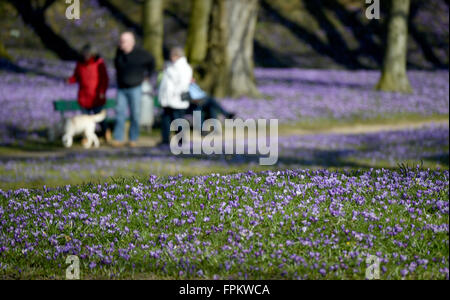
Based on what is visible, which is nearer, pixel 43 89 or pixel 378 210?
pixel 378 210

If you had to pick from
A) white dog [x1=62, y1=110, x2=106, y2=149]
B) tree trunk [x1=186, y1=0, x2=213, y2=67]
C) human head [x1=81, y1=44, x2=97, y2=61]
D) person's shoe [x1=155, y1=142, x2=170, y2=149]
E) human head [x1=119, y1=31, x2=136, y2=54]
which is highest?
tree trunk [x1=186, y1=0, x2=213, y2=67]

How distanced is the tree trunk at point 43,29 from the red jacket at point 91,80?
23730 millimetres

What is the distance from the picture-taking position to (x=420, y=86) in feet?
105

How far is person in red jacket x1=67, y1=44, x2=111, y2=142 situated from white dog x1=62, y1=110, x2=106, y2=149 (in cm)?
31

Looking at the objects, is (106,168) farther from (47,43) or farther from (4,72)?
(47,43)

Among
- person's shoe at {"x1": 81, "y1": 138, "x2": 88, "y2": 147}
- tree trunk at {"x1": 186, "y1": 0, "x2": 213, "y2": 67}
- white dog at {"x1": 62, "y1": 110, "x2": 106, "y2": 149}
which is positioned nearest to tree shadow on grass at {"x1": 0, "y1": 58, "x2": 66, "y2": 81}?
tree trunk at {"x1": 186, "y1": 0, "x2": 213, "y2": 67}

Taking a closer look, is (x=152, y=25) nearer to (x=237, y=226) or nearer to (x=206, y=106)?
(x=206, y=106)

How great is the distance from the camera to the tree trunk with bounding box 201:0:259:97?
24.3 metres

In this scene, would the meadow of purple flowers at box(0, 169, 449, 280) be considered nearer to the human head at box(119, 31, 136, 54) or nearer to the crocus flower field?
the crocus flower field

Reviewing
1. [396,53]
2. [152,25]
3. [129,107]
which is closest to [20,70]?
[152,25]

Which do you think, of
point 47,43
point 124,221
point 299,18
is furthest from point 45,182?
point 299,18
